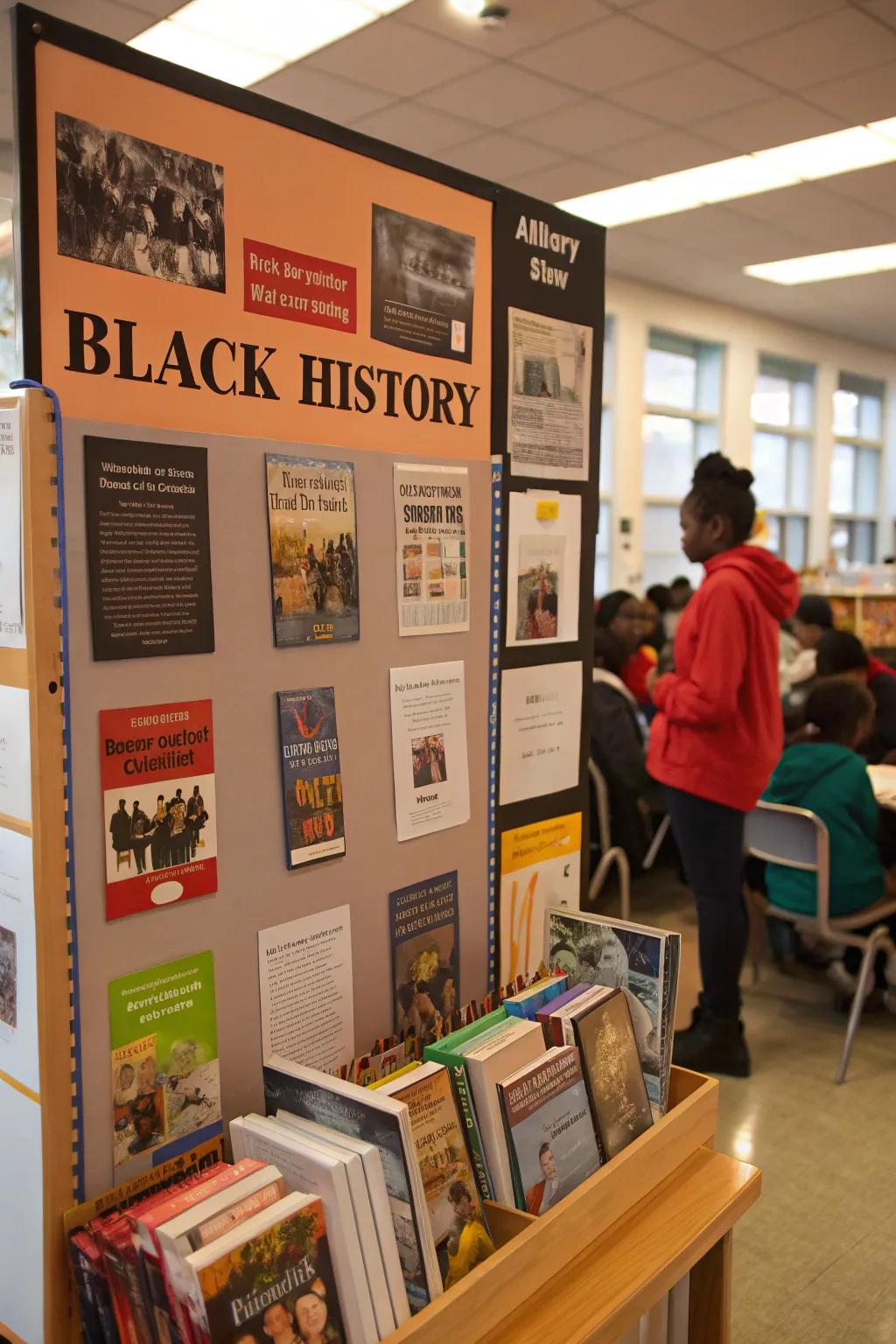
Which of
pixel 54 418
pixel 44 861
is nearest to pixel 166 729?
pixel 44 861

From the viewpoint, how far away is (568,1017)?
128 centimetres

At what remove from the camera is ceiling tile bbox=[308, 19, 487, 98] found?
→ 3713mm

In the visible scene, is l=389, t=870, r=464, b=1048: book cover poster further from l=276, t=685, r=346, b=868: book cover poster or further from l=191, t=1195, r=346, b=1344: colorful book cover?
l=191, t=1195, r=346, b=1344: colorful book cover

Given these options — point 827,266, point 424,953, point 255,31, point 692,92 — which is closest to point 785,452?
point 827,266

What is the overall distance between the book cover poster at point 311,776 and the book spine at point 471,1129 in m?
0.29

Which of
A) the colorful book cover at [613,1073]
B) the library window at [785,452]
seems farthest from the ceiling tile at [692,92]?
the library window at [785,452]

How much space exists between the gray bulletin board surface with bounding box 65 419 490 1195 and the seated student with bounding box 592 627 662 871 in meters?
2.36

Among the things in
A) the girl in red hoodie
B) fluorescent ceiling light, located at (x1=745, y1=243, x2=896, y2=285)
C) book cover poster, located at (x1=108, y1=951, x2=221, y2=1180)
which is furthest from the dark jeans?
fluorescent ceiling light, located at (x1=745, y1=243, x2=896, y2=285)

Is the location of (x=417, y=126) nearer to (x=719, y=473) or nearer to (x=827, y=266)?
(x=719, y=473)

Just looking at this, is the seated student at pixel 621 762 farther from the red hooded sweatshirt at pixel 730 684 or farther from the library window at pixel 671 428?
the library window at pixel 671 428

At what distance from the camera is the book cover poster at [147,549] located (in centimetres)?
103

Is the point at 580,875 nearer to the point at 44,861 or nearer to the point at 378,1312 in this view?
the point at 378,1312

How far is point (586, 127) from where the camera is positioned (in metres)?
4.55

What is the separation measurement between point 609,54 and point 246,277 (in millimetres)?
3296
